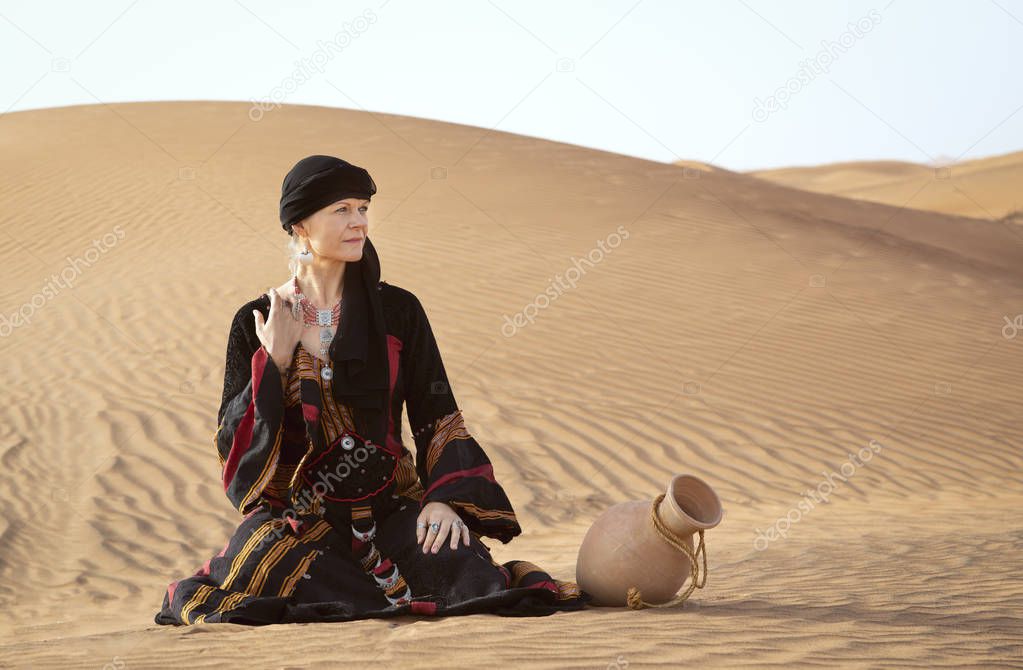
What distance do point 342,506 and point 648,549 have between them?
1.08 meters

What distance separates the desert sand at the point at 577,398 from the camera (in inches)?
143

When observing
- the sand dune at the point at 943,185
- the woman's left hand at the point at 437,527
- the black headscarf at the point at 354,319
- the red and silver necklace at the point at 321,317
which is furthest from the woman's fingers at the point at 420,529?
the sand dune at the point at 943,185

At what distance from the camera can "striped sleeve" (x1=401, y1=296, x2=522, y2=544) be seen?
13.1 feet

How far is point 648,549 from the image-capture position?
3855 mm

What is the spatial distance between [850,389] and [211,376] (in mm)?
5612

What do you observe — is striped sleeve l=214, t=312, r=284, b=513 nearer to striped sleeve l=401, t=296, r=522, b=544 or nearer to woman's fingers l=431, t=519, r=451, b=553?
striped sleeve l=401, t=296, r=522, b=544

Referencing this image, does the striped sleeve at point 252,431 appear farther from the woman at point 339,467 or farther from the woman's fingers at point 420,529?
the woman's fingers at point 420,529

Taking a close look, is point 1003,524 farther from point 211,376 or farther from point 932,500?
point 211,376

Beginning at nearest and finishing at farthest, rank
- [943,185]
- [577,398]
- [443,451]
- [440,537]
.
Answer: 1. [440,537]
2. [443,451]
3. [577,398]
4. [943,185]

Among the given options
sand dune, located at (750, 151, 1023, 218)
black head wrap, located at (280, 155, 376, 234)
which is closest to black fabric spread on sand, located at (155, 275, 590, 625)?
black head wrap, located at (280, 155, 376, 234)

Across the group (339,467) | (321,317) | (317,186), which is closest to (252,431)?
(339,467)

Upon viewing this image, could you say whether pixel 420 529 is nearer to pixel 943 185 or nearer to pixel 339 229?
pixel 339 229

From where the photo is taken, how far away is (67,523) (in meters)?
6.92

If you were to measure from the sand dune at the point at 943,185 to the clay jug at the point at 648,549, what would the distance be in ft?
81.4
